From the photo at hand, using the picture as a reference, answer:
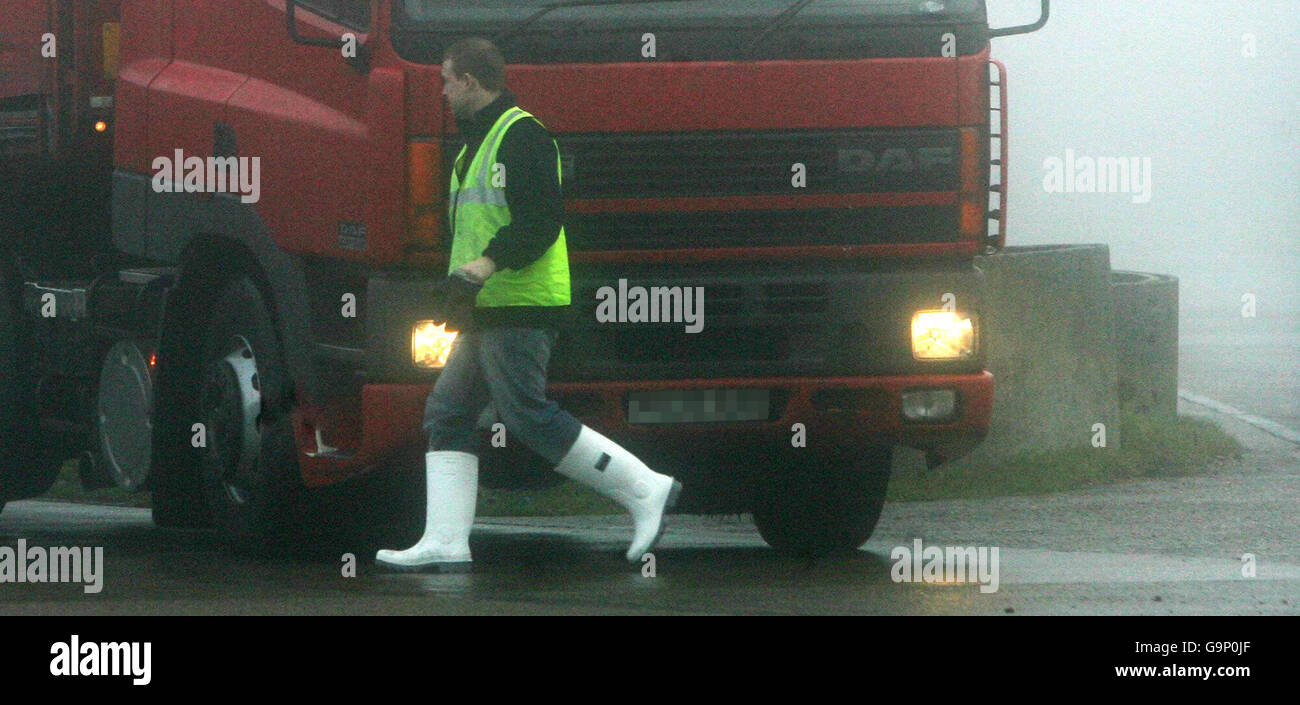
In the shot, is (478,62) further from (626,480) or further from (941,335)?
(941,335)

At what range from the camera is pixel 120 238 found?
10258 millimetres

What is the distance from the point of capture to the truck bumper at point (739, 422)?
28.3 ft

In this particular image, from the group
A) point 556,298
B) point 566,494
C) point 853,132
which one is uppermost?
point 853,132

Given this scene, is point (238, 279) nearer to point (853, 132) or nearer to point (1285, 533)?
point (853, 132)

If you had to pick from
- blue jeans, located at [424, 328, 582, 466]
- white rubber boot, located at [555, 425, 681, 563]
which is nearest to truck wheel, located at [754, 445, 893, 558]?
white rubber boot, located at [555, 425, 681, 563]

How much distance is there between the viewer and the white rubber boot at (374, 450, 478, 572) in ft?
28.3

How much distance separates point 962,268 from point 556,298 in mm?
1513

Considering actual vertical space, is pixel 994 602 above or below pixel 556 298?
below

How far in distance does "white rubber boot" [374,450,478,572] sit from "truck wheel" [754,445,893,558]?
1.63m

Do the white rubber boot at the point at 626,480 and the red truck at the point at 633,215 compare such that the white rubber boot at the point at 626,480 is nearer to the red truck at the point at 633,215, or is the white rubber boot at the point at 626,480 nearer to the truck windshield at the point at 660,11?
the red truck at the point at 633,215
